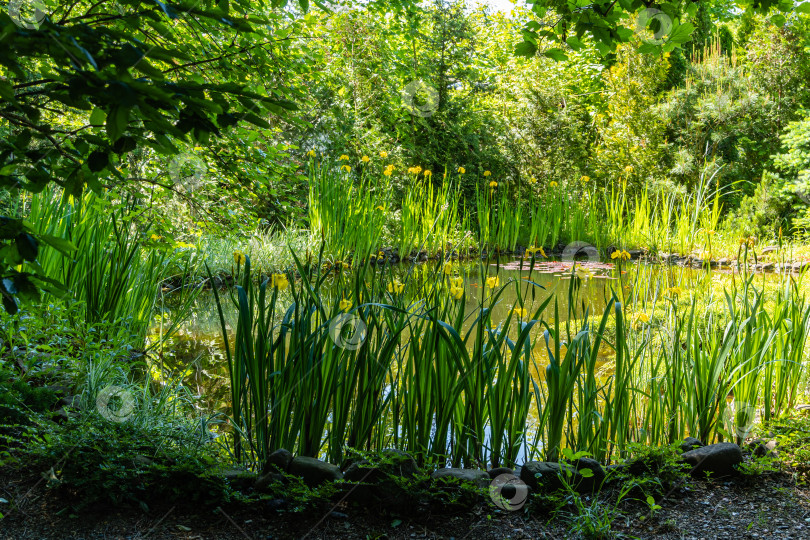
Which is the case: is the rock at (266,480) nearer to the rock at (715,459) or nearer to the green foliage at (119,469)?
the green foliage at (119,469)

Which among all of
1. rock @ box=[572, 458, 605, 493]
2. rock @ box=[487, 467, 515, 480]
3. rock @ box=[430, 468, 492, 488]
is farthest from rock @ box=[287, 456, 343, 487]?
rock @ box=[572, 458, 605, 493]

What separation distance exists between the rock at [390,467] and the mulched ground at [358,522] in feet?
0.35

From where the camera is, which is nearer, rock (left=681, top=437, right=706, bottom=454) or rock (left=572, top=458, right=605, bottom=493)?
rock (left=572, top=458, right=605, bottom=493)

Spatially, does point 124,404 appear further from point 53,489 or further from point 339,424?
point 339,424

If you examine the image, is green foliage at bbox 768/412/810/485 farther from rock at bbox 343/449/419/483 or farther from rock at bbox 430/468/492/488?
rock at bbox 343/449/419/483

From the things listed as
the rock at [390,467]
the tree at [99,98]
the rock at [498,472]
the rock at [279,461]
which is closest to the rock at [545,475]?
the rock at [498,472]

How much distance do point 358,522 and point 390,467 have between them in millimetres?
180

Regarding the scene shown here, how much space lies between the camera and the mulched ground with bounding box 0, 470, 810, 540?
1594 mm

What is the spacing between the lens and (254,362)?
196 cm

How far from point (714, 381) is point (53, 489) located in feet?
7.20

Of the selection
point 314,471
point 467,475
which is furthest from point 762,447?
point 314,471

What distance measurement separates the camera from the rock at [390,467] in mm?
1698

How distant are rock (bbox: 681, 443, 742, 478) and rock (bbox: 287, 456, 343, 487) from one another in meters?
1.16

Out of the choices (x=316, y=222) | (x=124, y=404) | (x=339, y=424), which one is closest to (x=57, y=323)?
(x=124, y=404)
